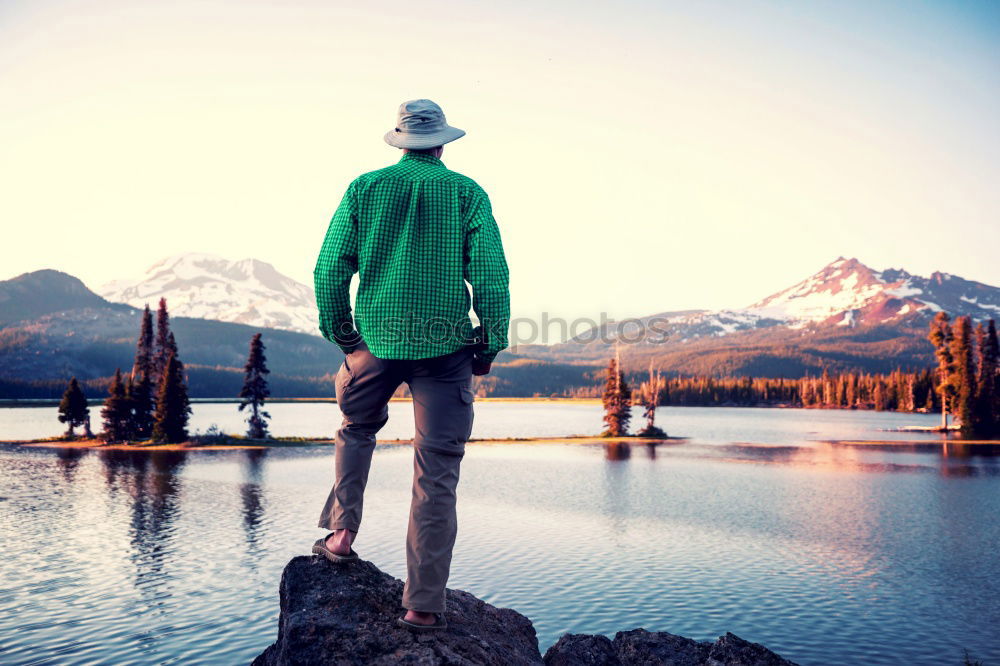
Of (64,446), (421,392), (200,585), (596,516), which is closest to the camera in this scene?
(421,392)

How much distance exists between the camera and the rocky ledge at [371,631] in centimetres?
571

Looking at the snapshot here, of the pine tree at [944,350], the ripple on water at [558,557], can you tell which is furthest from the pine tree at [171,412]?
the pine tree at [944,350]

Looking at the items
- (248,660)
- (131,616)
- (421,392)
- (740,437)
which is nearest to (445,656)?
(421,392)

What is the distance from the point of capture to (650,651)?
870 centimetres

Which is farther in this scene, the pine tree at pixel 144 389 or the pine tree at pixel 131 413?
the pine tree at pixel 144 389

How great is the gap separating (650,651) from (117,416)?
68.5 metres

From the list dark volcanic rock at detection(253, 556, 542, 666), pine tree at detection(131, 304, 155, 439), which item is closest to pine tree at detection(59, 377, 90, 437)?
pine tree at detection(131, 304, 155, 439)

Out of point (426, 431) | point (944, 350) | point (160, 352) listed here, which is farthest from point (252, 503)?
point (944, 350)

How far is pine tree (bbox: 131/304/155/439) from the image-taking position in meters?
66.9

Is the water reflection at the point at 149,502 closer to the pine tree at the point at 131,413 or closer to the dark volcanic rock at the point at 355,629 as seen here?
the pine tree at the point at 131,413

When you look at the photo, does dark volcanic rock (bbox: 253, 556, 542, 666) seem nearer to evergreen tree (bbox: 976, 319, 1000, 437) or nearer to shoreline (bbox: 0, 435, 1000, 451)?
shoreline (bbox: 0, 435, 1000, 451)

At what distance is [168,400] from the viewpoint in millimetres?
64125

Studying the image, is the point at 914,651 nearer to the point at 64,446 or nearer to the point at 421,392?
the point at 421,392

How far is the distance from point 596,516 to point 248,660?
21.7 meters
